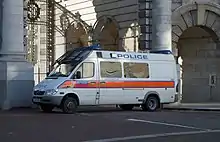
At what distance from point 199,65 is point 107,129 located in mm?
16420

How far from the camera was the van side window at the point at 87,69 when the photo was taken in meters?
21.4

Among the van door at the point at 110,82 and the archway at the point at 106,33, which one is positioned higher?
the archway at the point at 106,33

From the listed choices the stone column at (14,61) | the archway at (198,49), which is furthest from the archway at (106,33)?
the stone column at (14,61)

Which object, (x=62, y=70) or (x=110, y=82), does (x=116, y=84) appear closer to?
(x=110, y=82)

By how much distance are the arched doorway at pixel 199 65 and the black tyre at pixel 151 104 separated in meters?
7.00

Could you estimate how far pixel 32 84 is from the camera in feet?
79.8

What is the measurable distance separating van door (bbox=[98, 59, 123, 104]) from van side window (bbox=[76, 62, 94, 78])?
1.23 ft

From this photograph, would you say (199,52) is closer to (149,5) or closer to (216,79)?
(216,79)

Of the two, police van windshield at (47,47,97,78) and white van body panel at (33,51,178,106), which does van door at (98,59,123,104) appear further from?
police van windshield at (47,47,97,78)

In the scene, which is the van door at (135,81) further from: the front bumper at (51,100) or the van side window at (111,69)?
the front bumper at (51,100)

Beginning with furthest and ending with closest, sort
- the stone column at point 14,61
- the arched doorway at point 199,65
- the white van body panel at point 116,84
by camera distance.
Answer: the arched doorway at point 199,65 → the stone column at point 14,61 → the white van body panel at point 116,84

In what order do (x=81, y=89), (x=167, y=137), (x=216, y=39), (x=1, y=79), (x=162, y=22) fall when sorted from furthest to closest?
(x=216, y=39) < (x=162, y=22) < (x=1, y=79) < (x=81, y=89) < (x=167, y=137)

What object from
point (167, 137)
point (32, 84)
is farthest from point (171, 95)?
point (167, 137)

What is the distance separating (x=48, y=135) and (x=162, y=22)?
15.0 metres
